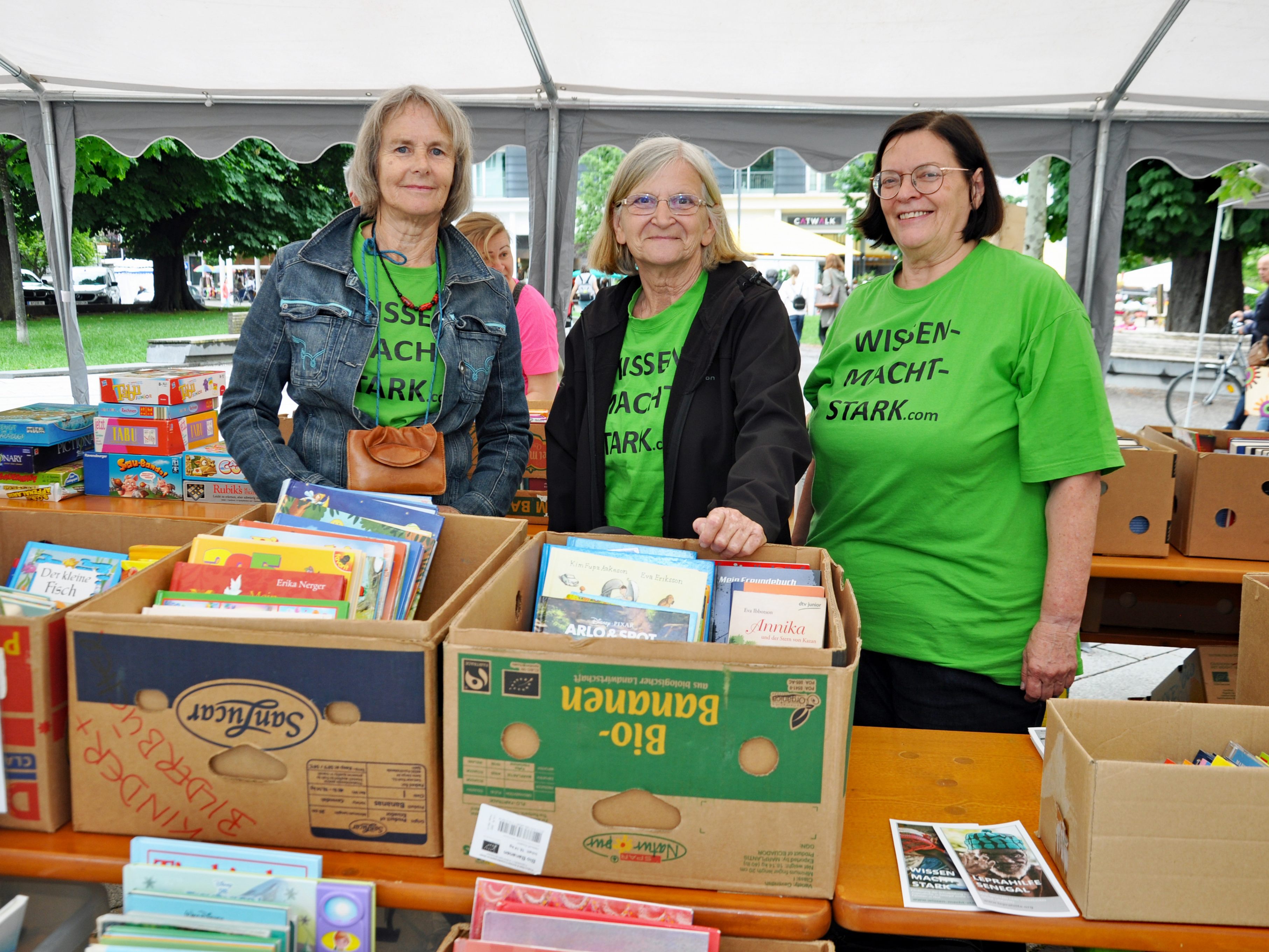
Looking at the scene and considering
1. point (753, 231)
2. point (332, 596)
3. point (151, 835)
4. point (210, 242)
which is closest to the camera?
point (151, 835)

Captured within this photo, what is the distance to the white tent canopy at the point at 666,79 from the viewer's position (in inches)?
170

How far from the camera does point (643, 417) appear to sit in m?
1.83

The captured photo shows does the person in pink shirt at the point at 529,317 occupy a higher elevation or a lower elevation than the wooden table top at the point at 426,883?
higher

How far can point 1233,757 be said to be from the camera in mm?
1272

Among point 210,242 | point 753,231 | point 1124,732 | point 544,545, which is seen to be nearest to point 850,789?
point 1124,732

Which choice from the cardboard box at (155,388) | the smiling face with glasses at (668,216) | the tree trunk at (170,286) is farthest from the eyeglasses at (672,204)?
the tree trunk at (170,286)

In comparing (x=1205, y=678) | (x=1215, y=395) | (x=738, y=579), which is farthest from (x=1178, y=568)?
(x=1215, y=395)

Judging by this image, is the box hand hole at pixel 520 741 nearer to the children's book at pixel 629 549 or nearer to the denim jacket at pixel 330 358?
the children's book at pixel 629 549

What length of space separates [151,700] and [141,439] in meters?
2.14

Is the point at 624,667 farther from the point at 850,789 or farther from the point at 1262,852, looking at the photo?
the point at 1262,852

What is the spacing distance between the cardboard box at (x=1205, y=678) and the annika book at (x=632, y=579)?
6.72 ft

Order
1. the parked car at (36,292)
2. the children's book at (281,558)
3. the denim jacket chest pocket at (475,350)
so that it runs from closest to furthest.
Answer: the children's book at (281,558), the denim jacket chest pocket at (475,350), the parked car at (36,292)

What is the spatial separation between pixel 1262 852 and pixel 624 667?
77 cm

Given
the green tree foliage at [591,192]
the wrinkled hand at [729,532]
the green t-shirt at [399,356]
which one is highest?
the green tree foliage at [591,192]
